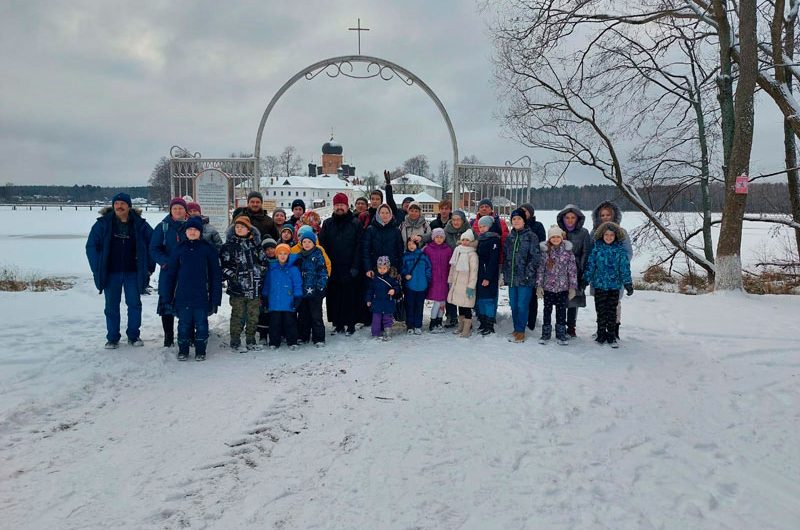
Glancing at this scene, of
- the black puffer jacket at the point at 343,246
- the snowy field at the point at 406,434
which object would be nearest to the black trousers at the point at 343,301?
the black puffer jacket at the point at 343,246

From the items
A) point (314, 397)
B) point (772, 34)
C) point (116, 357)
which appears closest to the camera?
point (314, 397)

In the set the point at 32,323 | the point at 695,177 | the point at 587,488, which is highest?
the point at 695,177

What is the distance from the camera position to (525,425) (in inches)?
158

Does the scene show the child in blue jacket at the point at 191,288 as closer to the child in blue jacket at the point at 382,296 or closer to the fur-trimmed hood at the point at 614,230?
the child in blue jacket at the point at 382,296

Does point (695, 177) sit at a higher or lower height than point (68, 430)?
higher

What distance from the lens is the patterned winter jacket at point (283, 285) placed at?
6.16 metres

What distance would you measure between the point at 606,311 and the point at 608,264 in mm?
637

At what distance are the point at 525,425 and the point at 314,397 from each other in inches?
76.4

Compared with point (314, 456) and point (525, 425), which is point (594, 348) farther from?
point (314, 456)

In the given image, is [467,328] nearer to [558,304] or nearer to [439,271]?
[439,271]

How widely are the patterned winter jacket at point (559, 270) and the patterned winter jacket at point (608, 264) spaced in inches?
9.0

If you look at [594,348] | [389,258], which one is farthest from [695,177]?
[389,258]

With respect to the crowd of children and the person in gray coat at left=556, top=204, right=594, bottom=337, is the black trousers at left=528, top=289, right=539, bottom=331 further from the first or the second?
the person in gray coat at left=556, top=204, right=594, bottom=337

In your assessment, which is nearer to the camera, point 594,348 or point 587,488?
point 587,488
